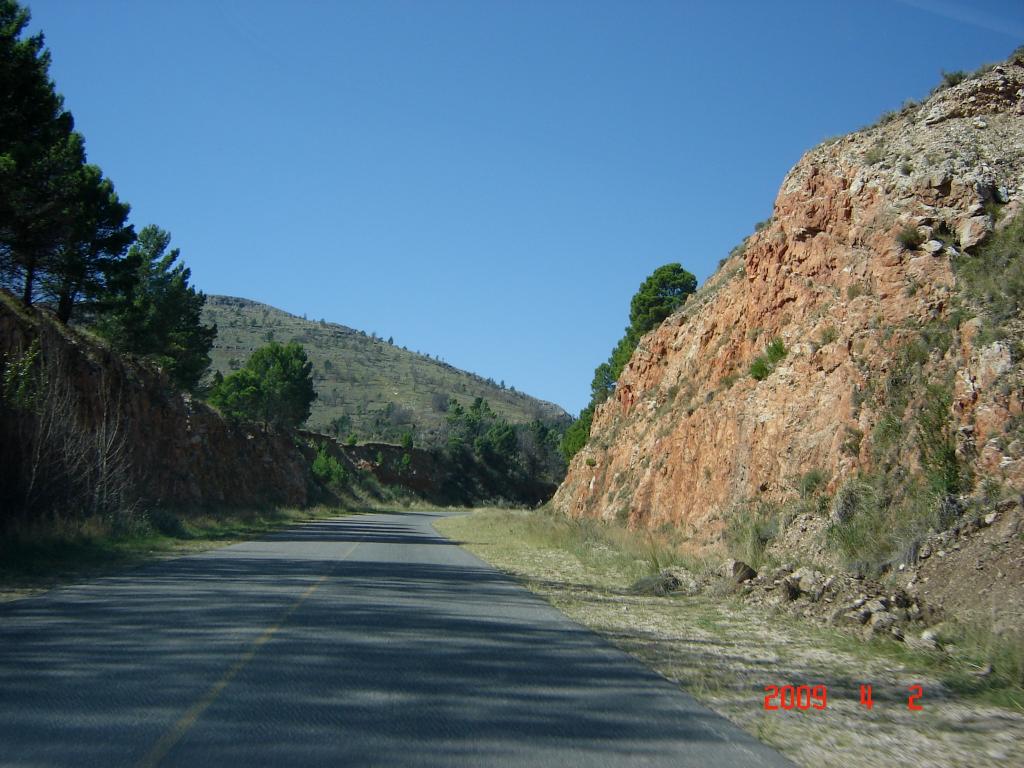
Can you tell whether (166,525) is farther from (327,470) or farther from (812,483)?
(327,470)

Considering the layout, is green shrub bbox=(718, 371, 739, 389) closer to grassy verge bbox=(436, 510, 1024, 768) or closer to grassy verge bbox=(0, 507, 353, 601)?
grassy verge bbox=(436, 510, 1024, 768)

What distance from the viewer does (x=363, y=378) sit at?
127625 mm

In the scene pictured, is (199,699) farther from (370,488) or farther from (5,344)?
(370,488)

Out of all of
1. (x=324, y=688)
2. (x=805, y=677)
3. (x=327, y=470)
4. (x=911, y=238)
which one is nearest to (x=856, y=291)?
(x=911, y=238)

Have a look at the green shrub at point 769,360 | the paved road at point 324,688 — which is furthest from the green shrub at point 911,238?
the paved road at point 324,688

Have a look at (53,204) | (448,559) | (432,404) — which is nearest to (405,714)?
(448,559)

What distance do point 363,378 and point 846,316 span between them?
112752 mm

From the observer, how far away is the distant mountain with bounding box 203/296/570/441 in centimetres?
10950

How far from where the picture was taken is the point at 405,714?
655 centimetres

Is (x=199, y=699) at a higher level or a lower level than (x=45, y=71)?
lower

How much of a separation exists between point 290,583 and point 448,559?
7.82 m

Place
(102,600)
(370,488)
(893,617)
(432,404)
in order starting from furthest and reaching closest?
(432,404) < (370,488) < (102,600) < (893,617)

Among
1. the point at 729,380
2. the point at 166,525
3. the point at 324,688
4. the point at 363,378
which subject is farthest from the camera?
the point at 363,378

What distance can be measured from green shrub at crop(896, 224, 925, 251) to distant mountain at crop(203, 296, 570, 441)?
272ft
